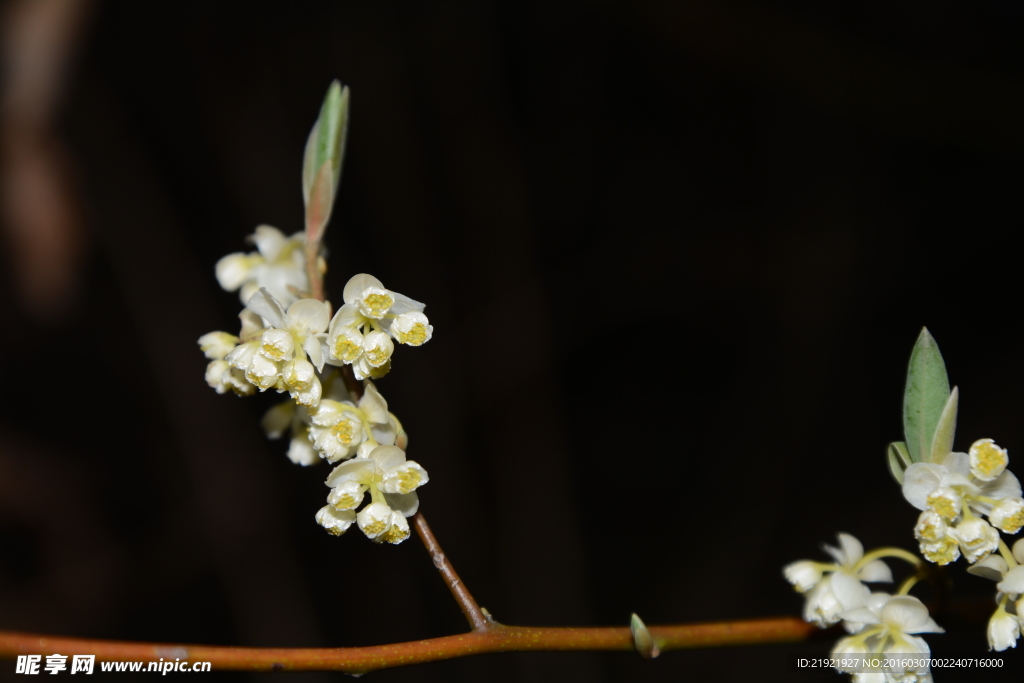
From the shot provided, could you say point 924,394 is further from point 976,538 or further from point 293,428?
point 293,428

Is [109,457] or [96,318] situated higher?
[96,318]

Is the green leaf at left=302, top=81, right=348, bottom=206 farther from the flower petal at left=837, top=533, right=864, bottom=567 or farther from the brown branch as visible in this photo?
the flower petal at left=837, top=533, right=864, bottom=567

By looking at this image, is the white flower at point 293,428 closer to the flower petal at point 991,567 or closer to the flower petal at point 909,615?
the flower petal at point 909,615

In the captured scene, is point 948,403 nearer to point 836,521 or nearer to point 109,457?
point 836,521

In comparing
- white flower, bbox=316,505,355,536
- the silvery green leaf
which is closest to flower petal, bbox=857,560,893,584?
the silvery green leaf

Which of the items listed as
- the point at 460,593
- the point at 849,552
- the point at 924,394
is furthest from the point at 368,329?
the point at 849,552

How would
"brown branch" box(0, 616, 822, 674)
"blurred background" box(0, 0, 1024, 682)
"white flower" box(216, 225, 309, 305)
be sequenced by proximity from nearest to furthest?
"brown branch" box(0, 616, 822, 674) → "white flower" box(216, 225, 309, 305) → "blurred background" box(0, 0, 1024, 682)

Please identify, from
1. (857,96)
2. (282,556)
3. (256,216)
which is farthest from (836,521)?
(256,216)
